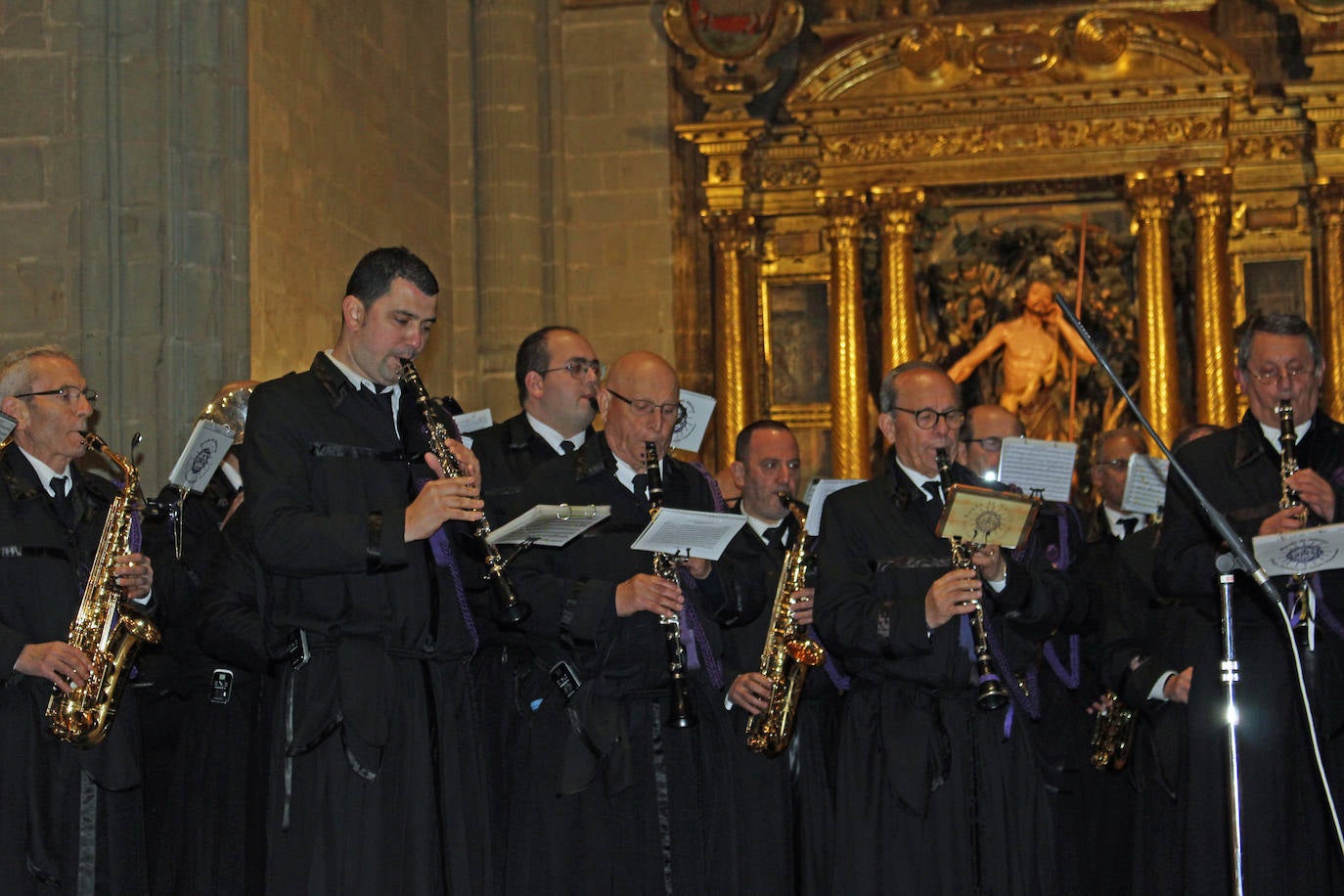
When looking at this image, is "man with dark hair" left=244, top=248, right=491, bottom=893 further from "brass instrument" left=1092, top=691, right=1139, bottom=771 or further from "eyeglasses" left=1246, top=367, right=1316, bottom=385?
"brass instrument" left=1092, top=691, right=1139, bottom=771

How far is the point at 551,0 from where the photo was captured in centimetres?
1297

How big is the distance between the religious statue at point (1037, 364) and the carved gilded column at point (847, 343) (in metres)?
0.68

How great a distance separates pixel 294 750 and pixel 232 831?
219 cm

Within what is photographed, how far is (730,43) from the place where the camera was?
41.0 feet

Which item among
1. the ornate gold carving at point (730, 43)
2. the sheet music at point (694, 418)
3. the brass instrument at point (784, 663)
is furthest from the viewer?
the ornate gold carving at point (730, 43)

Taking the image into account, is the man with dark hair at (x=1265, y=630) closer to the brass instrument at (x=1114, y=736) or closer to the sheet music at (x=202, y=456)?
the brass instrument at (x=1114, y=736)

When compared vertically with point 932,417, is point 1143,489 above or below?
below

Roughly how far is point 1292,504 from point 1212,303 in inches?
263

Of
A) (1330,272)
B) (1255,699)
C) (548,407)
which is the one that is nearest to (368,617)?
(548,407)

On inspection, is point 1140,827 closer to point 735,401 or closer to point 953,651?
point 953,651

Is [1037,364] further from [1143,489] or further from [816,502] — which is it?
[816,502]

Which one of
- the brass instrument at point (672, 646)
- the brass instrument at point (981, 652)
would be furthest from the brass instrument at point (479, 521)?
the brass instrument at point (981, 652)

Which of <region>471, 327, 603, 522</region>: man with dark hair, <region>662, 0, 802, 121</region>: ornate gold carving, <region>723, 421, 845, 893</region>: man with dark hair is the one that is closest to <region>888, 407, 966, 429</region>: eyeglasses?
<region>723, 421, 845, 893</region>: man with dark hair

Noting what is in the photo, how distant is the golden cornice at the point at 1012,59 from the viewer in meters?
11.8
